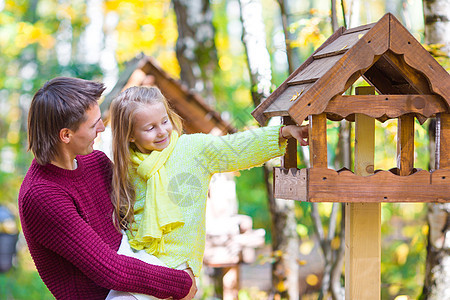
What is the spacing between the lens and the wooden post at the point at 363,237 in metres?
1.99

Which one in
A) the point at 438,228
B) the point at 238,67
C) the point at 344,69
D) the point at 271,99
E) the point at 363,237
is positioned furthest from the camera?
the point at 238,67

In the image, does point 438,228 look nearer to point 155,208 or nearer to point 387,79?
point 387,79

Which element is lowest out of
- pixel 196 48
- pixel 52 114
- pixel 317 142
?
pixel 317 142

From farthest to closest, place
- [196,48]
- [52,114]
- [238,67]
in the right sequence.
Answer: [238,67], [196,48], [52,114]

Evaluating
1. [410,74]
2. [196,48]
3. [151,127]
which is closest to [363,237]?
[410,74]

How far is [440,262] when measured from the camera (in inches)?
126

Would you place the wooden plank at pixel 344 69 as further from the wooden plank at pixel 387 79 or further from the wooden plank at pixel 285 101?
the wooden plank at pixel 387 79

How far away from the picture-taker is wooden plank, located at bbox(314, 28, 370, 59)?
186cm

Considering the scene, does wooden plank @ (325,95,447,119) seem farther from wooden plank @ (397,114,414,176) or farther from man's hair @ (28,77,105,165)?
man's hair @ (28,77,105,165)

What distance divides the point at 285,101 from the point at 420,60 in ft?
1.58

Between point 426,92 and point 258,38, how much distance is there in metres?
2.14

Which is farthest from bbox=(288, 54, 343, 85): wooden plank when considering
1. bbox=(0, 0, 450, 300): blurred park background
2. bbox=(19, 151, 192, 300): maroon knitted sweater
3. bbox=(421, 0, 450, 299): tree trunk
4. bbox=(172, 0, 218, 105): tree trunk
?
bbox=(172, 0, 218, 105): tree trunk

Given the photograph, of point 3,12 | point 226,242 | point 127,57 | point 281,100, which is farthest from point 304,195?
point 3,12

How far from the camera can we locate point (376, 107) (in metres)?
1.82
